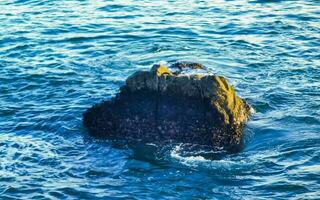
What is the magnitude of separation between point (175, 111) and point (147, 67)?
714cm

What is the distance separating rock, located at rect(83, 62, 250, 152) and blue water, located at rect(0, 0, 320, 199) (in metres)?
0.55

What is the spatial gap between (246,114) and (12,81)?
32.5ft

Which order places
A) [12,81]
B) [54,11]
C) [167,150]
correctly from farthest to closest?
[54,11]
[12,81]
[167,150]

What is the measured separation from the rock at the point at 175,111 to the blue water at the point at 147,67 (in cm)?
55

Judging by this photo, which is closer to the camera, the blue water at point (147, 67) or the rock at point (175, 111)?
the blue water at point (147, 67)

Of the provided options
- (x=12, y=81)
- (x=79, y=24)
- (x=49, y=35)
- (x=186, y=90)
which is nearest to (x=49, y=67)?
(x=12, y=81)

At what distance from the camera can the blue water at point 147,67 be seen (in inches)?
619

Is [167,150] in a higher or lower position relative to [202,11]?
lower

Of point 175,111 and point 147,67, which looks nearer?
point 175,111

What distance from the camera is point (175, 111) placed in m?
17.7

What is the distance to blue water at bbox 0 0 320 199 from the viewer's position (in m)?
15.7

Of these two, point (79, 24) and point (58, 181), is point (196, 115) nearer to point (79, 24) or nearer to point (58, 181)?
point (58, 181)

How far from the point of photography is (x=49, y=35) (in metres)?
30.3

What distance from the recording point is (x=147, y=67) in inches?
966
